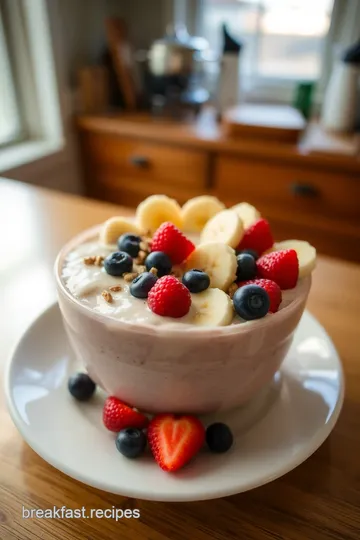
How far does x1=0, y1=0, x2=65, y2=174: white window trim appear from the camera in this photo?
1.85m

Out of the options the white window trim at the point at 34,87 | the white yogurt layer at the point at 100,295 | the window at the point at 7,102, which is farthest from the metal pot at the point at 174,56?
the white yogurt layer at the point at 100,295

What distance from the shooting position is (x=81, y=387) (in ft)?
2.02

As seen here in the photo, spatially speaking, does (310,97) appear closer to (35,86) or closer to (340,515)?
(35,86)

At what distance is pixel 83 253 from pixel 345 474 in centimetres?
43

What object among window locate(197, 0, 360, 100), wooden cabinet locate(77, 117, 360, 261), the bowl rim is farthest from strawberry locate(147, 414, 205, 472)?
window locate(197, 0, 360, 100)

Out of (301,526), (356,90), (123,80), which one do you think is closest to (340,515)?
(301,526)

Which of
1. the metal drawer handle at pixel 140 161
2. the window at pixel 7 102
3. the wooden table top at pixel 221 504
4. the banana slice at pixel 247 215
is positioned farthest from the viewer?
the metal drawer handle at pixel 140 161

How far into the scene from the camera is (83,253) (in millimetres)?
658

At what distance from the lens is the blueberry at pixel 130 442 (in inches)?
20.8

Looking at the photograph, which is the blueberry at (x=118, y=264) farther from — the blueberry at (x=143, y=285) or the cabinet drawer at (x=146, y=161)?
the cabinet drawer at (x=146, y=161)

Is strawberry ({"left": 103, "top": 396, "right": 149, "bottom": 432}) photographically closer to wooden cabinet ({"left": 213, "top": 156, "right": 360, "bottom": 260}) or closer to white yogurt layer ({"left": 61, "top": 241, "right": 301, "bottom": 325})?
white yogurt layer ({"left": 61, "top": 241, "right": 301, "bottom": 325})

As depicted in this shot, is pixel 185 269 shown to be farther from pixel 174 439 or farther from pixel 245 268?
pixel 174 439

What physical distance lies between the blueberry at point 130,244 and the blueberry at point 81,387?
0.17 metres

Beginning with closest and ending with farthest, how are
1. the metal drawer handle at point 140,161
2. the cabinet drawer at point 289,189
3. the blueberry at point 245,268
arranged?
1. the blueberry at point 245,268
2. the cabinet drawer at point 289,189
3. the metal drawer handle at point 140,161
